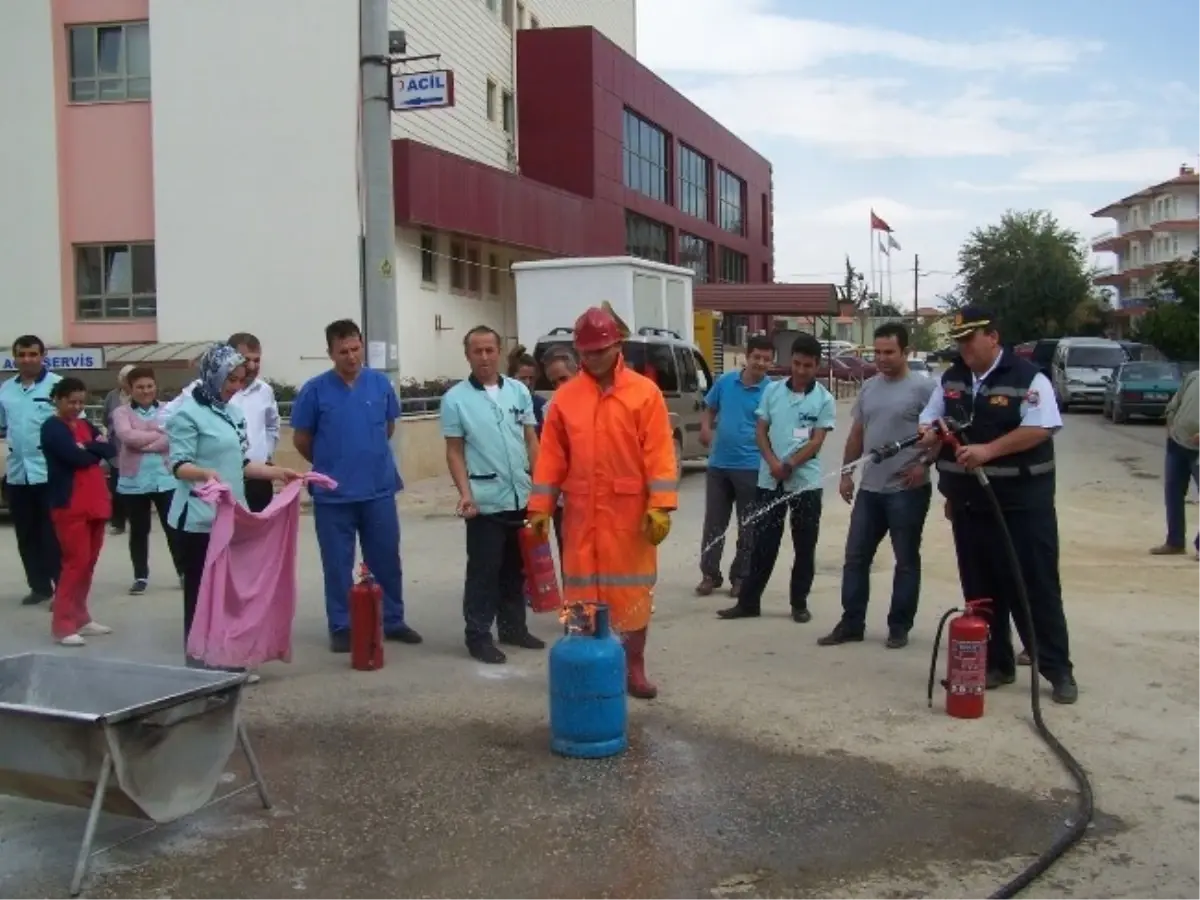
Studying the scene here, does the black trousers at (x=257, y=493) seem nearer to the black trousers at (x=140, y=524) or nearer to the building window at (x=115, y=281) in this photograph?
the black trousers at (x=140, y=524)

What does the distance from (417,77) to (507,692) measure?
8.41 meters

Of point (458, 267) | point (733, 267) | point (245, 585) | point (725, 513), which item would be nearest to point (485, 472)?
point (245, 585)

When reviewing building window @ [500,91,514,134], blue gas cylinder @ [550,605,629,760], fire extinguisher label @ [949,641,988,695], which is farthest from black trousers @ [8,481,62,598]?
building window @ [500,91,514,134]

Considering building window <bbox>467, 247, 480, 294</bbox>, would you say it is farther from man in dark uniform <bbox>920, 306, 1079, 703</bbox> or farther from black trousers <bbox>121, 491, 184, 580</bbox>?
man in dark uniform <bbox>920, 306, 1079, 703</bbox>

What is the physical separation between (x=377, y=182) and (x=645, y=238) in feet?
84.8

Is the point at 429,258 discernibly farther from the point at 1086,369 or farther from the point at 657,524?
the point at 1086,369

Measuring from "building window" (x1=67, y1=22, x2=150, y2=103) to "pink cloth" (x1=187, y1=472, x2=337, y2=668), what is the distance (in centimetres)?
1905

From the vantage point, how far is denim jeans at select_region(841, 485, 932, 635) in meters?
7.60

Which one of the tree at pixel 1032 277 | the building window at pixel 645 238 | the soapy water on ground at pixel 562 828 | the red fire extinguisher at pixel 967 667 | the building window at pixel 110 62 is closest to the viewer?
the soapy water on ground at pixel 562 828

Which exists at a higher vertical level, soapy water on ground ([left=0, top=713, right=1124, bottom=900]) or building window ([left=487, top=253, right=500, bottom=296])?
building window ([left=487, top=253, right=500, bottom=296])

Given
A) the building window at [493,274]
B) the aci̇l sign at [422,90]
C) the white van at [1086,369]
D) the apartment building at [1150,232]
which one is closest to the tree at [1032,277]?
the apartment building at [1150,232]

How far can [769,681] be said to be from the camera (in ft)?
23.1

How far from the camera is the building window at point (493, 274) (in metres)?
28.5

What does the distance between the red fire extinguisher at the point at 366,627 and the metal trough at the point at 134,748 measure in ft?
7.58
